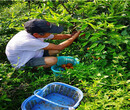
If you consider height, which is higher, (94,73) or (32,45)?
(32,45)

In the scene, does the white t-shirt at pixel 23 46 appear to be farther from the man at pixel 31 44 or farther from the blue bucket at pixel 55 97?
the blue bucket at pixel 55 97

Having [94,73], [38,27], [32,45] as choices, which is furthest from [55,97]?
[38,27]

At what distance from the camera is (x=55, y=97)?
7.04 feet

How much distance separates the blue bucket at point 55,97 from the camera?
1923 millimetres

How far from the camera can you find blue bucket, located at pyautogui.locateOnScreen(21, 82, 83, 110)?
1.92 metres

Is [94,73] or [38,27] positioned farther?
[38,27]

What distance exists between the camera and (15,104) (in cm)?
190

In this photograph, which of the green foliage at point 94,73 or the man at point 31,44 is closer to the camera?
the green foliage at point 94,73

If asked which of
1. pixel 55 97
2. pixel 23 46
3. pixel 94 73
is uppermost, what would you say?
pixel 23 46

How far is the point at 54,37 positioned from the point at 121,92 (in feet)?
5.93

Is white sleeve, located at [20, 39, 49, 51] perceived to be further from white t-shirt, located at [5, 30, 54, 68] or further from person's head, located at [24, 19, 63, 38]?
person's head, located at [24, 19, 63, 38]

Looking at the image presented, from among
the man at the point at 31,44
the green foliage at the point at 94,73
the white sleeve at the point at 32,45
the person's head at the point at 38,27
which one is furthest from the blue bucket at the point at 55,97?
the person's head at the point at 38,27

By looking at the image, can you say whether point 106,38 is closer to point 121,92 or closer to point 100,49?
point 100,49

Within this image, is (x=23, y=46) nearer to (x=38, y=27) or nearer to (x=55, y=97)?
(x=38, y=27)
